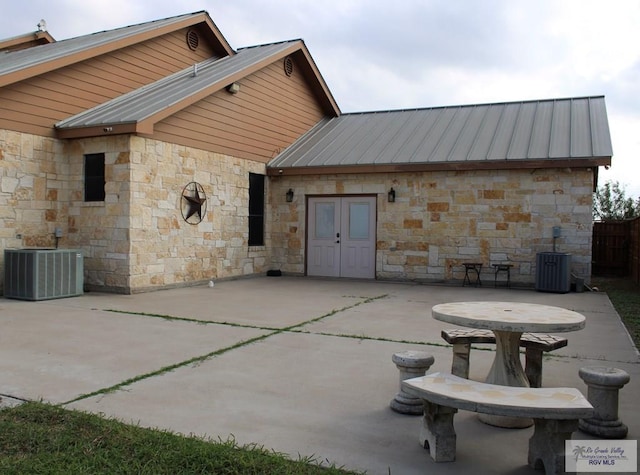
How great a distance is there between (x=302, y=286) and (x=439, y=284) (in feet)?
10.6

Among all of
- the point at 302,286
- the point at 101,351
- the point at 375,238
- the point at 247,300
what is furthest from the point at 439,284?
the point at 101,351

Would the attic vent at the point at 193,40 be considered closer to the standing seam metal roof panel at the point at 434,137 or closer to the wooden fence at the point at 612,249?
the standing seam metal roof panel at the point at 434,137

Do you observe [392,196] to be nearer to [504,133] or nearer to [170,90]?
[504,133]

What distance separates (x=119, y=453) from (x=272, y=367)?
2.15 metres

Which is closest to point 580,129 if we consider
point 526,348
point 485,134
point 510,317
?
point 485,134

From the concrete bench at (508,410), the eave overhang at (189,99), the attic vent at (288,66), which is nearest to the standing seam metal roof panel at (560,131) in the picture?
the eave overhang at (189,99)

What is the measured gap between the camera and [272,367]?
526 cm

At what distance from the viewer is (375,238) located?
→ 13.6 meters

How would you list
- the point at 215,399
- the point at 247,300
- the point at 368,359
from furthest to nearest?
the point at 247,300, the point at 368,359, the point at 215,399

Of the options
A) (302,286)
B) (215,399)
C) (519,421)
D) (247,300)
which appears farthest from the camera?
(302,286)

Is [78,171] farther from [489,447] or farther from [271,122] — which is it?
[489,447]

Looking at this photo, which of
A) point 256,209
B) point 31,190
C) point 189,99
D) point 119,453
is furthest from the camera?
point 256,209

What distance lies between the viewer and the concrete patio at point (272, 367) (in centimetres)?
359

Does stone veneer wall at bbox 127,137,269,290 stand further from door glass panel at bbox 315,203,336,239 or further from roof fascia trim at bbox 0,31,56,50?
roof fascia trim at bbox 0,31,56,50
